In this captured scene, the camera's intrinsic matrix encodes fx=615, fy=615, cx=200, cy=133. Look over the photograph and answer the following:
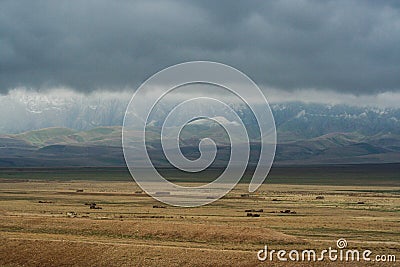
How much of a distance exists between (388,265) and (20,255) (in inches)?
1037

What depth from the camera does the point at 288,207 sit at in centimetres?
9381

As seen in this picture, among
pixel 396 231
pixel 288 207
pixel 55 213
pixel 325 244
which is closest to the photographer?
pixel 325 244

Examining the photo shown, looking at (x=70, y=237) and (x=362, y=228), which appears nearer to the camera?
(x=70, y=237)

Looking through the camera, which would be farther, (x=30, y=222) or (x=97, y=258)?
(x=30, y=222)

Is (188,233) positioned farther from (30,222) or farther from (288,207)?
(288,207)

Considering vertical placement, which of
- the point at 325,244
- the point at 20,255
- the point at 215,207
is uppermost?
the point at 215,207

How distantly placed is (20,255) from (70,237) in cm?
786

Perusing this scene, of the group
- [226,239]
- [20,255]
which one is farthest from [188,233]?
[20,255]

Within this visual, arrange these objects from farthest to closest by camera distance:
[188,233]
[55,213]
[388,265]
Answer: [55,213] < [188,233] < [388,265]

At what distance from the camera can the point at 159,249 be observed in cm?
4481

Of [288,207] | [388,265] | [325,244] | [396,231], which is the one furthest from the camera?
[288,207]

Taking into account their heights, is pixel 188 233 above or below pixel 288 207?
below

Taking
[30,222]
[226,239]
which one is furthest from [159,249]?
[30,222]

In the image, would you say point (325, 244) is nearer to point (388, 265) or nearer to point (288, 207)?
point (388, 265)
